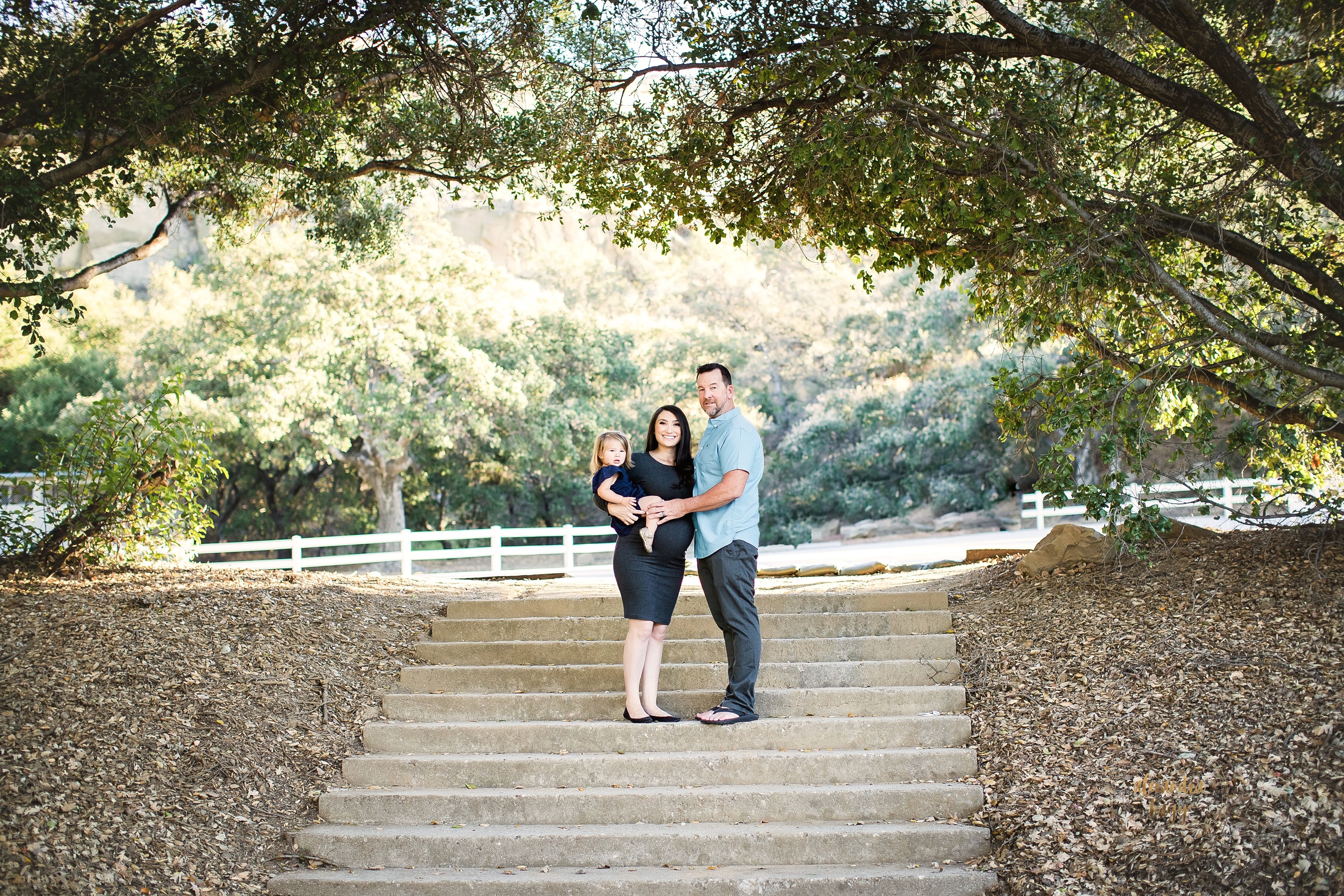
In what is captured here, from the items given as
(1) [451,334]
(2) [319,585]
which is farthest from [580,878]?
(1) [451,334]

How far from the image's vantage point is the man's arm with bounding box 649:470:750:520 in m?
4.93

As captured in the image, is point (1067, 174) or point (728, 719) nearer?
point (728, 719)

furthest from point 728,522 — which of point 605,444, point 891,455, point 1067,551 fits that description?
point 891,455

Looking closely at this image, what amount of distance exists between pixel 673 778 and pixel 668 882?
762 mm

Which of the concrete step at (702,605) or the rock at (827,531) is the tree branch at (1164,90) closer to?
the concrete step at (702,605)

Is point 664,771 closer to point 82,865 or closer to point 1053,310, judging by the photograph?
point 82,865

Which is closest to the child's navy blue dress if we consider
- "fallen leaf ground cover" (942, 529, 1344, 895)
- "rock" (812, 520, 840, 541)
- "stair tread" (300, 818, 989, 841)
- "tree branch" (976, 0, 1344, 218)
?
"stair tread" (300, 818, 989, 841)

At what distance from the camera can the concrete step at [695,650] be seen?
596 cm

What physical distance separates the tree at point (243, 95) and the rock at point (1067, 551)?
4.91 metres

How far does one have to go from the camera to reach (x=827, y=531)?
25.5 metres

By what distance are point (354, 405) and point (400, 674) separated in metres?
14.5

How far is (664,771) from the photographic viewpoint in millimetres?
4883

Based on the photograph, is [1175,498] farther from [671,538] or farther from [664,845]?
[664,845]

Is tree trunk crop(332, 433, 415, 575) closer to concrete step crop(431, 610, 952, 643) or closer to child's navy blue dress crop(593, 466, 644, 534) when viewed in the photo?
concrete step crop(431, 610, 952, 643)
